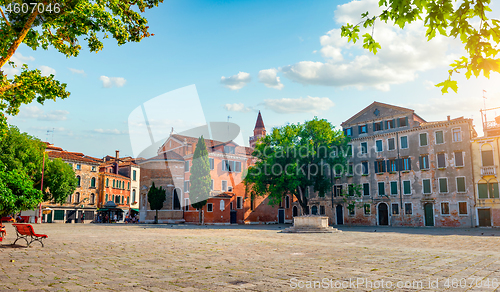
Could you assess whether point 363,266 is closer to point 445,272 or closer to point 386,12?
point 445,272

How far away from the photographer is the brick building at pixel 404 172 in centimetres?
3919

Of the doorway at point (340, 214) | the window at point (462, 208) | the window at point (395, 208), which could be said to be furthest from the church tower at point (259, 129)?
the window at point (462, 208)

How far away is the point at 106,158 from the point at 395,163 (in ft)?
184

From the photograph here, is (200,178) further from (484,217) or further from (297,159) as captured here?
(484,217)

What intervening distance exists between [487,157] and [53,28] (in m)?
41.0

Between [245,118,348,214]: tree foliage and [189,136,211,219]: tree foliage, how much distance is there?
5807mm

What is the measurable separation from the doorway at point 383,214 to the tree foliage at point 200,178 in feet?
69.1

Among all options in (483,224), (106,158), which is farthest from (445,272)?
(106,158)

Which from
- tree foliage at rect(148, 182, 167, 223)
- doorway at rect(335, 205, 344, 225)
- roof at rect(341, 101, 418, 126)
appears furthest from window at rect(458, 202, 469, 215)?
tree foliage at rect(148, 182, 167, 223)

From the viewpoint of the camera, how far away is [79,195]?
5691cm

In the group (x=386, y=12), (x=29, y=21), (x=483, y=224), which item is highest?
(x=29, y=21)

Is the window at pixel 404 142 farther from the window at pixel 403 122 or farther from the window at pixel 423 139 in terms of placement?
the window at pixel 423 139

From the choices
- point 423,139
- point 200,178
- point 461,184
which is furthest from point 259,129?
point 461,184

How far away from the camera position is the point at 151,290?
6492 millimetres
